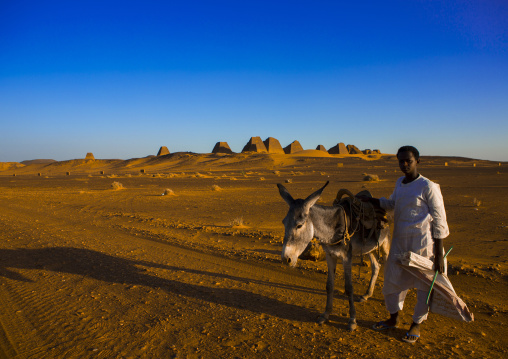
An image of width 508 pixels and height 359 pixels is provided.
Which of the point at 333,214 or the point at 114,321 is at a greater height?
the point at 333,214

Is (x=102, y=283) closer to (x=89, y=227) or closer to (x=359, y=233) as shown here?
(x=359, y=233)

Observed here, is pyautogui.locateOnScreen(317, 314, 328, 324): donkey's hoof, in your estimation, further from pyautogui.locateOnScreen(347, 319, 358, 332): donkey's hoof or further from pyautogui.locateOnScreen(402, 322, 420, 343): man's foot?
pyautogui.locateOnScreen(402, 322, 420, 343): man's foot

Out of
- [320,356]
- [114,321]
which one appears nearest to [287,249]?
[320,356]

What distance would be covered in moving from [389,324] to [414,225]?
55.0 inches

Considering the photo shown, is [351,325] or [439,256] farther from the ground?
[439,256]

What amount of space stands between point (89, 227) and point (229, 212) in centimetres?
603

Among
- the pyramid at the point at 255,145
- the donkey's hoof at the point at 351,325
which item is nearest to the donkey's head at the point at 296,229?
the donkey's hoof at the point at 351,325

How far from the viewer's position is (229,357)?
343 cm

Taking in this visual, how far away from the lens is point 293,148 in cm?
13925

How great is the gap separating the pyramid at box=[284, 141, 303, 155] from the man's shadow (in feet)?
437

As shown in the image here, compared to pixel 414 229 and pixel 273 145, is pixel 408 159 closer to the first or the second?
pixel 414 229

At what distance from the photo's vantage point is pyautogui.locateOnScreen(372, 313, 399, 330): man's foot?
3.90 metres

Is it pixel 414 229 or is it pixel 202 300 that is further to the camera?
pixel 202 300

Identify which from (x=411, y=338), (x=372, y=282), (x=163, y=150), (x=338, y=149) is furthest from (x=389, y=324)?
(x=163, y=150)
